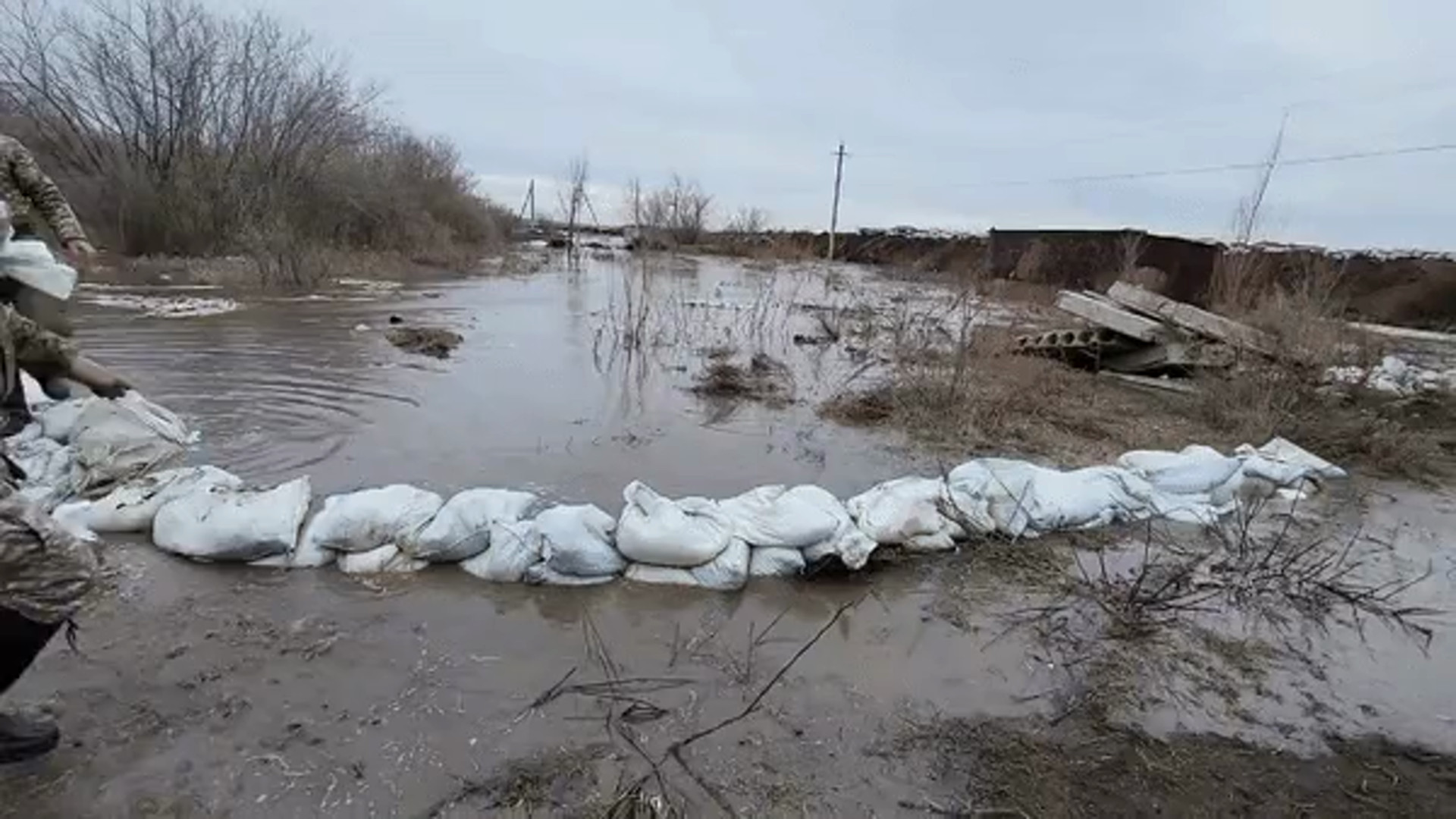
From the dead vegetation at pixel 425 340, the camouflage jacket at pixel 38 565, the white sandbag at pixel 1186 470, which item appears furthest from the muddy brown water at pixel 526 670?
the dead vegetation at pixel 425 340

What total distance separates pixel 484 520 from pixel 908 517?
187 cm

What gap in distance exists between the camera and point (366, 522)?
3.02 m

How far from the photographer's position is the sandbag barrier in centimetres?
296

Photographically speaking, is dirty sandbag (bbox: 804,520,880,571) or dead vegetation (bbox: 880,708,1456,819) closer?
dead vegetation (bbox: 880,708,1456,819)

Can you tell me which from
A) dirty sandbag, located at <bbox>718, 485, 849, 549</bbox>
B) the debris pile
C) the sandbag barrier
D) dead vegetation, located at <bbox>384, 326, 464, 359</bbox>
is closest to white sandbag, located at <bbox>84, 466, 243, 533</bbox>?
the sandbag barrier

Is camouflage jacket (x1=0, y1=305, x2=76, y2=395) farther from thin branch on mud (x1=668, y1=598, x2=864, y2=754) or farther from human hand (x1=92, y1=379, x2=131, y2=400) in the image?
thin branch on mud (x1=668, y1=598, x2=864, y2=754)

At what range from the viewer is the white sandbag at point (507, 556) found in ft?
9.65

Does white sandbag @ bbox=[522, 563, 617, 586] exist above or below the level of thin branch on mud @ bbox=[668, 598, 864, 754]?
above

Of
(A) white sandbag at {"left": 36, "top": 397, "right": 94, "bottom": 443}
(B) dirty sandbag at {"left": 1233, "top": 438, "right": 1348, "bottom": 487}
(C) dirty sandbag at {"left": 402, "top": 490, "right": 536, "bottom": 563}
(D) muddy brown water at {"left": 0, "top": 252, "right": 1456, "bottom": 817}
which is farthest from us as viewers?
(B) dirty sandbag at {"left": 1233, "top": 438, "right": 1348, "bottom": 487}

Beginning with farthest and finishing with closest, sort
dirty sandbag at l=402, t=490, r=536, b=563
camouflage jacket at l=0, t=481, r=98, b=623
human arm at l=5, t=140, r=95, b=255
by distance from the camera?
1. human arm at l=5, t=140, r=95, b=255
2. dirty sandbag at l=402, t=490, r=536, b=563
3. camouflage jacket at l=0, t=481, r=98, b=623

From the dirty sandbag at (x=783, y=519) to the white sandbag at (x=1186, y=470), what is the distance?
2.21 metres

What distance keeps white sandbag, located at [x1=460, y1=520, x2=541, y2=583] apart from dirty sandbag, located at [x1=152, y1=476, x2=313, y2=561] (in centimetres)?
71

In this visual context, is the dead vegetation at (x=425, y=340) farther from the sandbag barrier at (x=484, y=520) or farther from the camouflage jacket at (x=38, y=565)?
the camouflage jacket at (x=38, y=565)

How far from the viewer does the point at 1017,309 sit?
38.8ft
